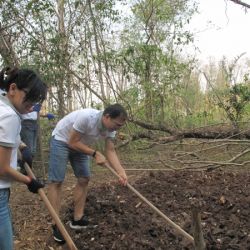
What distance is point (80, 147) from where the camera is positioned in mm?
3393

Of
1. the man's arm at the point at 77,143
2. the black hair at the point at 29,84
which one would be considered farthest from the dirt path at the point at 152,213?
the black hair at the point at 29,84

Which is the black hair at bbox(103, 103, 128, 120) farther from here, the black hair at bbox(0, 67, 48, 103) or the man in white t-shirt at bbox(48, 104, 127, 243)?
the black hair at bbox(0, 67, 48, 103)

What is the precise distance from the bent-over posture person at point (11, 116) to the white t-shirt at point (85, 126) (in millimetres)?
1377

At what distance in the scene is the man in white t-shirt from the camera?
3.30 meters

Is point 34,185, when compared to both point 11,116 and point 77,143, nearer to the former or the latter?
point 11,116

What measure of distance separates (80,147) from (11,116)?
5.62ft

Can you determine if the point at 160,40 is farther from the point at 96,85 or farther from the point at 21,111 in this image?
the point at 21,111

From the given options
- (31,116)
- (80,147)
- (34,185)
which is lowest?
(34,185)

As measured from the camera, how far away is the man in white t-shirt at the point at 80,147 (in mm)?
3301

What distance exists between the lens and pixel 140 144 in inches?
273

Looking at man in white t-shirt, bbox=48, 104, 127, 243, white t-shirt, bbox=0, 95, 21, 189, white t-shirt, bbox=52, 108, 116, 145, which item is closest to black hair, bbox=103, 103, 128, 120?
man in white t-shirt, bbox=48, 104, 127, 243

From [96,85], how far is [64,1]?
62.9 inches

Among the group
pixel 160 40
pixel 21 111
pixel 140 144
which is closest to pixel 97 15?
pixel 140 144

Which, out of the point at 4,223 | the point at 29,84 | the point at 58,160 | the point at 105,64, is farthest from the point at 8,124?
the point at 105,64
